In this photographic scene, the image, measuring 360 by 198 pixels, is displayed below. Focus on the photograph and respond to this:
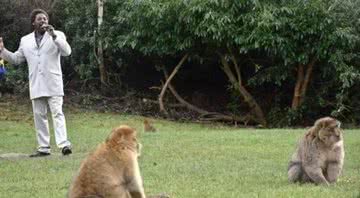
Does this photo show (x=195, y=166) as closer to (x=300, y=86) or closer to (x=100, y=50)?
(x=300, y=86)

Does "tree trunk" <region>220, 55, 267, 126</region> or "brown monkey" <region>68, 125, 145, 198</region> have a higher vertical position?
"brown monkey" <region>68, 125, 145, 198</region>

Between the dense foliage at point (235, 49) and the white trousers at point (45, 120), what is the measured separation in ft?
28.7

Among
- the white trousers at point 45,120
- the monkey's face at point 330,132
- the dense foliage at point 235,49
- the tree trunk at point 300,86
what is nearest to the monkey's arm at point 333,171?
the monkey's face at point 330,132

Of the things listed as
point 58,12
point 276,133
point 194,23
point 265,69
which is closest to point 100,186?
point 276,133

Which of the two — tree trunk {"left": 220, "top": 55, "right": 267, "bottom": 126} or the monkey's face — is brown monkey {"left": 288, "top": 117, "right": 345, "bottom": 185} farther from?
tree trunk {"left": 220, "top": 55, "right": 267, "bottom": 126}

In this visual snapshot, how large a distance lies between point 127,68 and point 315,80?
21.6ft

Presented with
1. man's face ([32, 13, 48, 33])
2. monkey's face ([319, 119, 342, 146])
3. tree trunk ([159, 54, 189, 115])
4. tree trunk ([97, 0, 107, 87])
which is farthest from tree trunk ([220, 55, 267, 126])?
monkey's face ([319, 119, 342, 146])

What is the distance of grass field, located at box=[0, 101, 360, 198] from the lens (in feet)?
29.4

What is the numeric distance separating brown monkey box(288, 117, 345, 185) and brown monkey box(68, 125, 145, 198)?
2992 mm

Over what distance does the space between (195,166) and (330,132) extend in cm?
304

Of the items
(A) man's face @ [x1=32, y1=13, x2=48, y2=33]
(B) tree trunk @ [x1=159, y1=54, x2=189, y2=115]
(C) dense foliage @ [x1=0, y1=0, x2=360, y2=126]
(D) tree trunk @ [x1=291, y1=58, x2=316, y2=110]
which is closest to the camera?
(A) man's face @ [x1=32, y1=13, x2=48, y2=33]

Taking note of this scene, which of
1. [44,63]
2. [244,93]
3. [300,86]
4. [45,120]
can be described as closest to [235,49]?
[244,93]

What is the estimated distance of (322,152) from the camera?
888 cm

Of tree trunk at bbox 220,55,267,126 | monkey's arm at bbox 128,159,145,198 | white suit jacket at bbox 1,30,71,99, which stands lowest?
tree trunk at bbox 220,55,267,126
